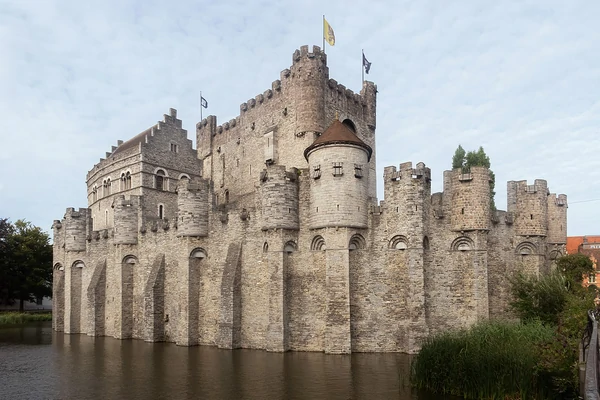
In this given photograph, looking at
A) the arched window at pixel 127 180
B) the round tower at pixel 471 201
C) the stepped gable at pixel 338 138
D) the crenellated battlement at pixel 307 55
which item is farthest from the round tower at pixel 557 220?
the arched window at pixel 127 180

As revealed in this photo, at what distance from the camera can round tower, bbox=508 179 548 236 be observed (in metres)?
23.3

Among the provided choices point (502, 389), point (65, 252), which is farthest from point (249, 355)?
point (65, 252)

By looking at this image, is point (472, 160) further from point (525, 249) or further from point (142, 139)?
point (142, 139)

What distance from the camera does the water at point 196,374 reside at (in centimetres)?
1496

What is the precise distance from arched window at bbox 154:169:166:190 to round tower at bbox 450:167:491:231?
24.6m

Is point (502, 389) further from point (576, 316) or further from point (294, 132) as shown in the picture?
point (294, 132)

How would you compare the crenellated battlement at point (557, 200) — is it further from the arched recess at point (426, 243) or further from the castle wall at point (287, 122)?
the castle wall at point (287, 122)

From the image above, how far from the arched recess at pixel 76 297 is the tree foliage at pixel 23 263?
59.7ft

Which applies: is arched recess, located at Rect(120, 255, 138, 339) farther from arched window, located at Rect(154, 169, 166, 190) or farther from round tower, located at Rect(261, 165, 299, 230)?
round tower, located at Rect(261, 165, 299, 230)

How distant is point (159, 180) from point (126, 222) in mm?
8391

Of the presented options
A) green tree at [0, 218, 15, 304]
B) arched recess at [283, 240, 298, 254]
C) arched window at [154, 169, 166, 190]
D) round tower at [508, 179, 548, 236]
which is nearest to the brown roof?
arched window at [154, 169, 166, 190]

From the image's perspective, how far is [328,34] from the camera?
101ft

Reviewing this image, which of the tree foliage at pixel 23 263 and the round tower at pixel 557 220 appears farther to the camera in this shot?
the tree foliage at pixel 23 263

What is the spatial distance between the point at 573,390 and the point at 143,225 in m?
25.6
